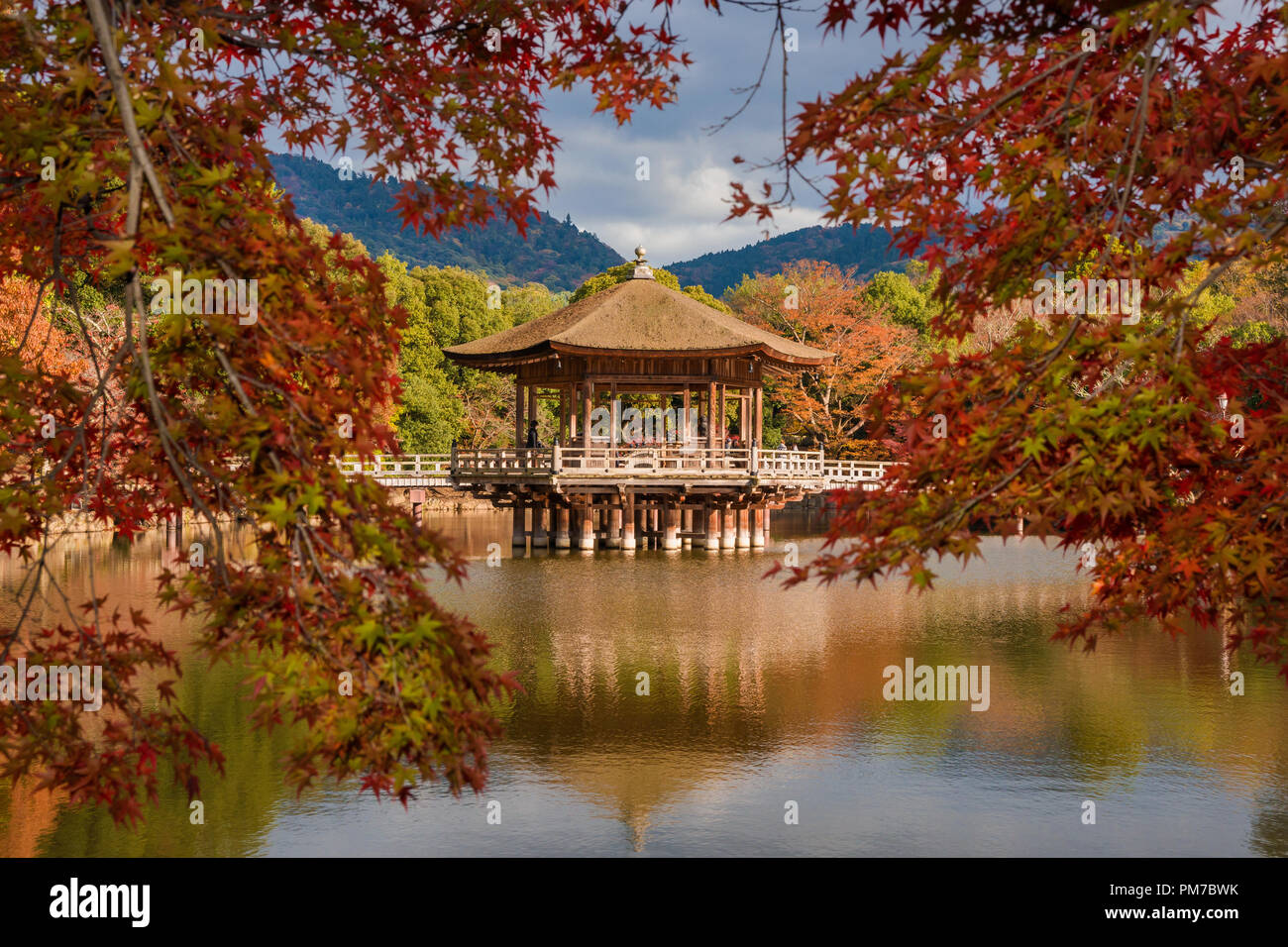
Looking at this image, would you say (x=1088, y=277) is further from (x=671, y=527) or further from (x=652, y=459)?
(x=671, y=527)

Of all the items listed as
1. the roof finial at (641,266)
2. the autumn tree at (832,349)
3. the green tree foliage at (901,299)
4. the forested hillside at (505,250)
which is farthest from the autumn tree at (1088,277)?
the forested hillside at (505,250)

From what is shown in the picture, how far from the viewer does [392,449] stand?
3.65 metres

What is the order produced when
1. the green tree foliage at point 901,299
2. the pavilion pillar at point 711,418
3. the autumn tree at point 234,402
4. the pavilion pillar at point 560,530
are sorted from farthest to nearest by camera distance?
the green tree foliage at point 901,299
the pavilion pillar at point 560,530
the pavilion pillar at point 711,418
the autumn tree at point 234,402

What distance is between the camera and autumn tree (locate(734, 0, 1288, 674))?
367cm

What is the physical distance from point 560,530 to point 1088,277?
23862mm

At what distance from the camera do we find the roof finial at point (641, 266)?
31.0 meters

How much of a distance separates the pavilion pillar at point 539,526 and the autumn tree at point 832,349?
15220 millimetres

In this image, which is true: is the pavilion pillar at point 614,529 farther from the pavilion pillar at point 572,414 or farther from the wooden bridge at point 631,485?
the pavilion pillar at point 572,414

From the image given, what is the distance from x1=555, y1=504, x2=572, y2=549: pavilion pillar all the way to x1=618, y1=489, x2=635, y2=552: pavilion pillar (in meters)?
1.63

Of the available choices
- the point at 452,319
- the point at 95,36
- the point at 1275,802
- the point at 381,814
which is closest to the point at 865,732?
the point at 1275,802

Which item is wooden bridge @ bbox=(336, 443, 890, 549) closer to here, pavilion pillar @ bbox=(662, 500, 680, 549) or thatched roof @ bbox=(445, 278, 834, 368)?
pavilion pillar @ bbox=(662, 500, 680, 549)
